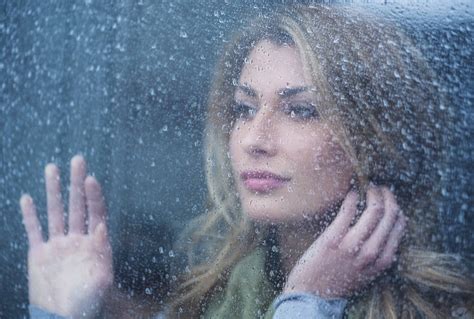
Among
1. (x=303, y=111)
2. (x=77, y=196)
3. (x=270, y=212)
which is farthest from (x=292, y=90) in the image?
(x=77, y=196)

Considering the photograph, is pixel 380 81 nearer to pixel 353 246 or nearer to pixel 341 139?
pixel 341 139

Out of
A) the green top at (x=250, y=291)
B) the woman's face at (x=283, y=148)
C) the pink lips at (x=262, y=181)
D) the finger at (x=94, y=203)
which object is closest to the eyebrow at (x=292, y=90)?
the woman's face at (x=283, y=148)

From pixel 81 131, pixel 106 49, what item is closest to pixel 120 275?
pixel 81 131

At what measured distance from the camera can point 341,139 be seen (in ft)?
3.03

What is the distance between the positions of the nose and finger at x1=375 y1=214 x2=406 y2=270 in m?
0.18

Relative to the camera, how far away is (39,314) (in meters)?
1.15

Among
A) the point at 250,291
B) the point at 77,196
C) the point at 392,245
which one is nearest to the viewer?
the point at 392,245

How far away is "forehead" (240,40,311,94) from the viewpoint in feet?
3.14

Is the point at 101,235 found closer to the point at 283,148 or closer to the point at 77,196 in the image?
the point at 77,196

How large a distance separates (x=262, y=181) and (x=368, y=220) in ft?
0.47

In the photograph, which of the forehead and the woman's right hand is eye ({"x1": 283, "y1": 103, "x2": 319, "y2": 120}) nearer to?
the forehead

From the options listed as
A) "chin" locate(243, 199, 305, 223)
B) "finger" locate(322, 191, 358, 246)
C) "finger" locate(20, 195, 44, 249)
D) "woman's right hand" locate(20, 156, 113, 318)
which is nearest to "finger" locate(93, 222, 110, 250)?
"woman's right hand" locate(20, 156, 113, 318)

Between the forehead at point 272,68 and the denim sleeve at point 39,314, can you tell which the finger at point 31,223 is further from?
the forehead at point 272,68

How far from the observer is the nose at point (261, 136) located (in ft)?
3.10
